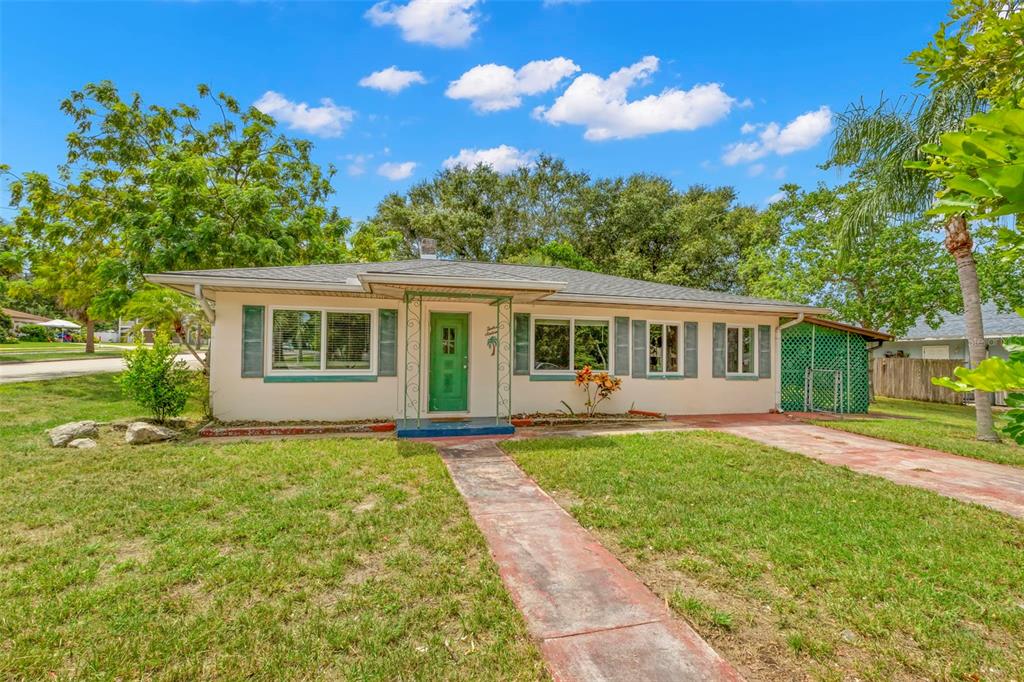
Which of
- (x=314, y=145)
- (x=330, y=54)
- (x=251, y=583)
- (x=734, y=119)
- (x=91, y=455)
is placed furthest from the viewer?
(x=314, y=145)

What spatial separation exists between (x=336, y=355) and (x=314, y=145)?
12.5 metres

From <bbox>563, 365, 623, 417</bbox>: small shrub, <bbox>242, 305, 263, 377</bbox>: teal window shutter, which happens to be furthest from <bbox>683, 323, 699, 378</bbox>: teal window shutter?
<bbox>242, 305, 263, 377</bbox>: teal window shutter

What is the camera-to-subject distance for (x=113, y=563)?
341cm

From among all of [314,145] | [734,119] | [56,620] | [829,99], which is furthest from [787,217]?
[56,620]

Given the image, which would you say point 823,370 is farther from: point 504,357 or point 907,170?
point 504,357

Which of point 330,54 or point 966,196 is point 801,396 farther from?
point 330,54

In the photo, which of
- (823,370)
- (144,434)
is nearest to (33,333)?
(144,434)

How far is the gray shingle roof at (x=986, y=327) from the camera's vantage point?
16625 mm

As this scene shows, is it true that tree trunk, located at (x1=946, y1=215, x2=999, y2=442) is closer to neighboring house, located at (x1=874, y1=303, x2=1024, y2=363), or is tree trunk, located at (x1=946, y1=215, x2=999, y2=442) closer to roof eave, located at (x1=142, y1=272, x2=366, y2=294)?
neighboring house, located at (x1=874, y1=303, x2=1024, y2=363)

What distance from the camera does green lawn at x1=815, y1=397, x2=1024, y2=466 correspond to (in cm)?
733

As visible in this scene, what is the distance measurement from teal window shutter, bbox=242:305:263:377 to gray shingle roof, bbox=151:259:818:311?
0.67 m

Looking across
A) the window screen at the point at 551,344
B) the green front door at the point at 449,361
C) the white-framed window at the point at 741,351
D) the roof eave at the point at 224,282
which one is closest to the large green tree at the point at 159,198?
the roof eave at the point at 224,282

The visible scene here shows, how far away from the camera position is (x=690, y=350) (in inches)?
427

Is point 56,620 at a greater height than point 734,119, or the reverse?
point 734,119
